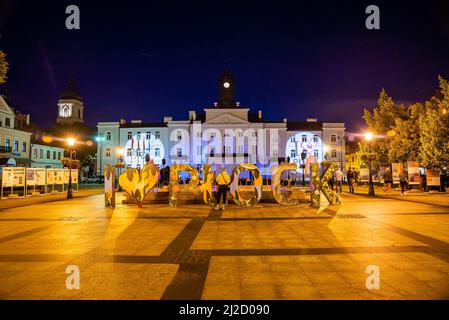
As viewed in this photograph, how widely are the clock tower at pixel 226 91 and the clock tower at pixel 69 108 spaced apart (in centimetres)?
5778

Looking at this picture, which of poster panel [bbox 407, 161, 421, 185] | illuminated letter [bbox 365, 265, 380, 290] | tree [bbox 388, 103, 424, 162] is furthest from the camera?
tree [bbox 388, 103, 424, 162]

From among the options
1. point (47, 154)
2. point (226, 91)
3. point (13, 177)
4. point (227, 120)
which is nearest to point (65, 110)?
point (47, 154)

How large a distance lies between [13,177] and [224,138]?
2079 inches

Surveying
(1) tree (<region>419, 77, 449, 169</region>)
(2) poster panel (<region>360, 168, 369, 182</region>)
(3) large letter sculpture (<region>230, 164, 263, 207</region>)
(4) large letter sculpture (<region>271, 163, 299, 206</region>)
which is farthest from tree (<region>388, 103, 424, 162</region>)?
(3) large letter sculpture (<region>230, 164, 263, 207</region>)

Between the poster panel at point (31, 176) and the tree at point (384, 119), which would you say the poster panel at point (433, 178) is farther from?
the poster panel at point (31, 176)

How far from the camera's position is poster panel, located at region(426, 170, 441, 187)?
2659 centimetres

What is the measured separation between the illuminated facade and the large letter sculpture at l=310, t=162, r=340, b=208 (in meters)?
53.0

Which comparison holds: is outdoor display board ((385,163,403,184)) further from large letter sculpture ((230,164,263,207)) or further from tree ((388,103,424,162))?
large letter sculpture ((230,164,263,207))

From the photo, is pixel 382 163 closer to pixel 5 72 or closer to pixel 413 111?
pixel 413 111

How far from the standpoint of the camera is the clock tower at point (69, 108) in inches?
4134

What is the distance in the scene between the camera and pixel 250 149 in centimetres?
7369

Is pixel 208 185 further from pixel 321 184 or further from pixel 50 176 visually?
pixel 50 176

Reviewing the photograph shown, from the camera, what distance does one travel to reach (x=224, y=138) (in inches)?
2913

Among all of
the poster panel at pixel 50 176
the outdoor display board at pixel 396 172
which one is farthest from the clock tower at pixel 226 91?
the poster panel at pixel 50 176
